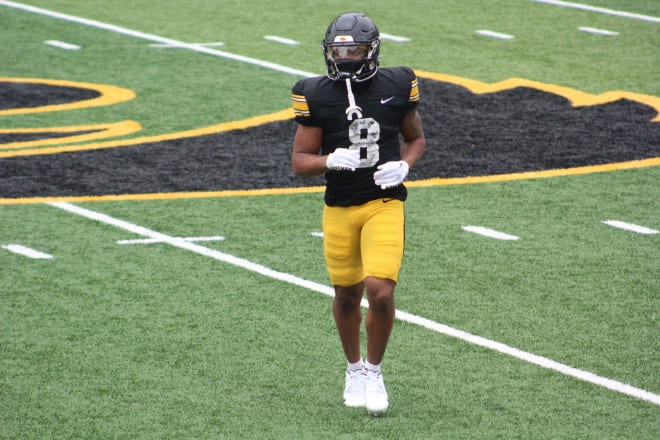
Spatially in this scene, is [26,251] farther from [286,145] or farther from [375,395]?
[286,145]

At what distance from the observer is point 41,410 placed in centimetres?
607

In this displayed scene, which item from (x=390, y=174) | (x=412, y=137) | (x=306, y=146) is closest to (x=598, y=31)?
(x=412, y=137)

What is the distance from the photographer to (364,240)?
6027 mm

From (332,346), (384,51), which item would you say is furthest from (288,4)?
(332,346)

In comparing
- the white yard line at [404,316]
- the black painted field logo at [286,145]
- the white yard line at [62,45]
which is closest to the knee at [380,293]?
the white yard line at [404,316]

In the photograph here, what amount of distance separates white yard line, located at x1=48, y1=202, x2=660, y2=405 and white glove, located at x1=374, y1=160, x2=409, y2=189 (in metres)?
1.41

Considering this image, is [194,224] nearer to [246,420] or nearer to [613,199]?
[613,199]

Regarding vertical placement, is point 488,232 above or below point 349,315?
below

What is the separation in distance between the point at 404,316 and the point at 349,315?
1383 mm

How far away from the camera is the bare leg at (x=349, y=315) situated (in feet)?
20.3

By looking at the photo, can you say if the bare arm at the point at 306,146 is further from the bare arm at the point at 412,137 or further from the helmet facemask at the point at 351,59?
the bare arm at the point at 412,137

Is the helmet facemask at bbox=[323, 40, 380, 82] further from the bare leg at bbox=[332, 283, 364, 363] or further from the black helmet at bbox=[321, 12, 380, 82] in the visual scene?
the bare leg at bbox=[332, 283, 364, 363]

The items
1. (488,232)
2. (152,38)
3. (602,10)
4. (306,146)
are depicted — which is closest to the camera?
(306,146)

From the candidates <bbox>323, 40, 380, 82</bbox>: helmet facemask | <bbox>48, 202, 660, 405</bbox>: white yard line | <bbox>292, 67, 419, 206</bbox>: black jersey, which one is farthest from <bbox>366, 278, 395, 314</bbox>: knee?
<bbox>48, 202, 660, 405</bbox>: white yard line
